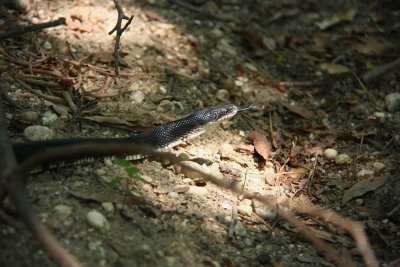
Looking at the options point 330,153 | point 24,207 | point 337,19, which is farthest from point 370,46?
point 24,207

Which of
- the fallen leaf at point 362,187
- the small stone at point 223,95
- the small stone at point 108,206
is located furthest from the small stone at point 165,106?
the fallen leaf at point 362,187

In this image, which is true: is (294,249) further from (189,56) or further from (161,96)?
(189,56)

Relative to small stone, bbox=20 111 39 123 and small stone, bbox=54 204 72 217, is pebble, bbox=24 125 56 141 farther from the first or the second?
small stone, bbox=54 204 72 217

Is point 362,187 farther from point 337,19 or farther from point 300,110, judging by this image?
point 337,19

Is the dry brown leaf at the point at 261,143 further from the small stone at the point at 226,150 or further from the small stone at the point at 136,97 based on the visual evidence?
the small stone at the point at 136,97

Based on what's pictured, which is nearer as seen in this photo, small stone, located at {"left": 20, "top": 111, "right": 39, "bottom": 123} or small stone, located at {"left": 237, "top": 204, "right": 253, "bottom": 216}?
small stone, located at {"left": 237, "top": 204, "right": 253, "bottom": 216}

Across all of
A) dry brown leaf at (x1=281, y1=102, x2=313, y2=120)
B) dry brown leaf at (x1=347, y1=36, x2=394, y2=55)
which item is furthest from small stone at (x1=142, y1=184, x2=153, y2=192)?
dry brown leaf at (x1=347, y1=36, x2=394, y2=55)
